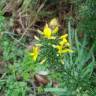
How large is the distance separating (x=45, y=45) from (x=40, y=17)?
1.53 m

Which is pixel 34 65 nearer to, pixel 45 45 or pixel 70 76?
pixel 70 76

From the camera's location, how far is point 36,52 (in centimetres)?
212

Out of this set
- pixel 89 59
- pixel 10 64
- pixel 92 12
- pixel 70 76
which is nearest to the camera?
pixel 70 76

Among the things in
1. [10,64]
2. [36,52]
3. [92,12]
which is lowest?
[10,64]

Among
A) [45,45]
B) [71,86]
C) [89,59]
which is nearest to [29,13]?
[89,59]

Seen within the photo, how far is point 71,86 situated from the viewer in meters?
2.42

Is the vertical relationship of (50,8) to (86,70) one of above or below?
above

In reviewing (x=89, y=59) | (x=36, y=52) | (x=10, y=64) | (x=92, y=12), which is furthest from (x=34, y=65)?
(x=36, y=52)

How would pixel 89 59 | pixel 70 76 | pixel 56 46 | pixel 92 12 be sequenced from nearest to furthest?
1. pixel 56 46
2. pixel 70 76
3. pixel 92 12
4. pixel 89 59

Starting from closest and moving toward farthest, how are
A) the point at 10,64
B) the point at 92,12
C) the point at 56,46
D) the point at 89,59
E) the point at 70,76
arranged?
the point at 56,46 → the point at 70,76 → the point at 92,12 → the point at 89,59 → the point at 10,64

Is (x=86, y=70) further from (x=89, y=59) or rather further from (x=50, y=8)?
(x=50, y=8)

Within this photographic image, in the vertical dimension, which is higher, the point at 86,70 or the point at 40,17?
the point at 40,17

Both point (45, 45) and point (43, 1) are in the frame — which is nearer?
point (45, 45)

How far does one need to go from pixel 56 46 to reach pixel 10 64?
1340mm
